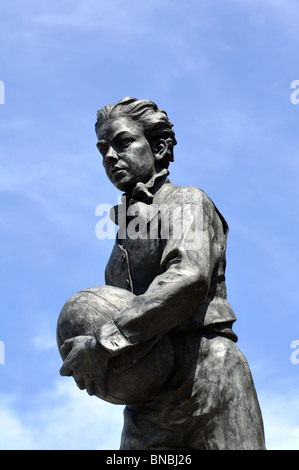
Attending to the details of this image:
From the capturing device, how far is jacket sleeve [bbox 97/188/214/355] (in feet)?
22.4

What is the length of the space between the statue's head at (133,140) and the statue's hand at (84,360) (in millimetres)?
1665

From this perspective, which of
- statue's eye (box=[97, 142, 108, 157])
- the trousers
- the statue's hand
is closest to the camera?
the statue's hand

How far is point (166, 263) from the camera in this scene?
724 centimetres

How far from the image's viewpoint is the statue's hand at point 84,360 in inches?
268

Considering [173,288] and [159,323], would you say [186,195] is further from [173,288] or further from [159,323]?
[159,323]

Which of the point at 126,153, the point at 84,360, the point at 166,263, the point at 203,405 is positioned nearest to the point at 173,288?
the point at 166,263

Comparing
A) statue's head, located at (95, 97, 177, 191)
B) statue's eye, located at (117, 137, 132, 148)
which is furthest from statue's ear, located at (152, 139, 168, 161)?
statue's eye, located at (117, 137, 132, 148)

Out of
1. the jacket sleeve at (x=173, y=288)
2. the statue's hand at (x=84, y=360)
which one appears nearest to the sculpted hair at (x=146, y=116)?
the jacket sleeve at (x=173, y=288)

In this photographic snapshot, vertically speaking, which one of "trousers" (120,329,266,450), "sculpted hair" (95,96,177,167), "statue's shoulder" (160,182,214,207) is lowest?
"trousers" (120,329,266,450)

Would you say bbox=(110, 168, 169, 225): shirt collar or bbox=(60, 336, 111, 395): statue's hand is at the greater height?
bbox=(110, 168, 169, 225): shirt collar

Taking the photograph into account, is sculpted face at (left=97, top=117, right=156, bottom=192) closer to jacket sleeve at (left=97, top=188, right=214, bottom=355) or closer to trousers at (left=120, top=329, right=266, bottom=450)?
jacket sleeve at (left=97, top=188, right=214, bottom=355)

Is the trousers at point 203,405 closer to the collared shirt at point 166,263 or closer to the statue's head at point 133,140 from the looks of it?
the collared shirt at point 166,263
